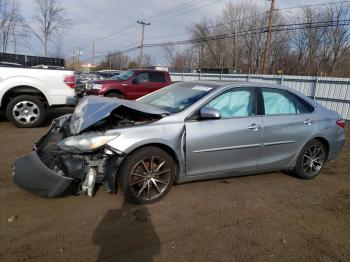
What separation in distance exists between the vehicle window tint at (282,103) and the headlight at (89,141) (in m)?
2.42

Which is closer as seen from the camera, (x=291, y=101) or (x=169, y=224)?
(x=169, y=224)

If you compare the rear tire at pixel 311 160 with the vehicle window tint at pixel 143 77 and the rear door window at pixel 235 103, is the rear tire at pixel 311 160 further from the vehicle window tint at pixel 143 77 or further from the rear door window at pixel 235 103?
the vehicle window tint at pixel 143 77

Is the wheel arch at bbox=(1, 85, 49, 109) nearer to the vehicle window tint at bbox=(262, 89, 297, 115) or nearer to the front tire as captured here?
the front tire

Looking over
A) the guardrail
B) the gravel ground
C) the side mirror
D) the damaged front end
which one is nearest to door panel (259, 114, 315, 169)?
the gravel ground

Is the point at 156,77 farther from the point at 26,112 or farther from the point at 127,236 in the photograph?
the point at 127,236

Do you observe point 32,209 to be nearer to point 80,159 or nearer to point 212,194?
point 80,159

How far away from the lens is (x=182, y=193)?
4332mm

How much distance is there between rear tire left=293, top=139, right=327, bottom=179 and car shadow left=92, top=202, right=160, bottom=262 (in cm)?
276

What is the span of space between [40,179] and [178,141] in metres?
1.66

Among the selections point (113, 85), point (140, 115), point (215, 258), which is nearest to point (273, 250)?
point (215, 258)

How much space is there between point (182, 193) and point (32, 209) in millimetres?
1881

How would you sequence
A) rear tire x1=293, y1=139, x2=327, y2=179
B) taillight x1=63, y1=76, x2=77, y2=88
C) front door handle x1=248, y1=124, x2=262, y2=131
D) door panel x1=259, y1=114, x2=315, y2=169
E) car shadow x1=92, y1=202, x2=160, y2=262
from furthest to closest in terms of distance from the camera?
taillight x1=63, y1=76, x2=77, y2=88 < rear tire x1=293, y1=139, x2=327, y2=179 < door panel x1=259, y1=114, x2=315, y2=169 < front door handle x1=248, y1=124, x2=262, y2=131 < car shadow x1=92, y1=202, x2=160, y2=262

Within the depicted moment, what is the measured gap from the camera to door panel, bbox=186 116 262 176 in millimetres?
4059

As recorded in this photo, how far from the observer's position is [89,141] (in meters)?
3.57
